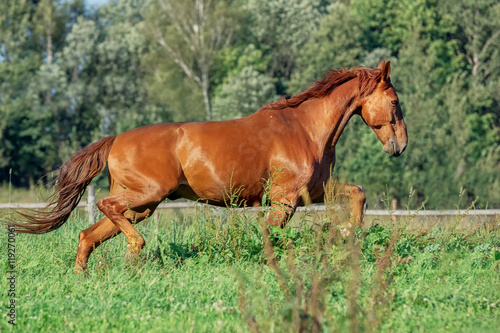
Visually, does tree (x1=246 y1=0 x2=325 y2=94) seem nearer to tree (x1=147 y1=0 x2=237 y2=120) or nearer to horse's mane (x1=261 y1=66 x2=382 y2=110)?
tree (x1=147 y1=0 x2=237 y2=120)

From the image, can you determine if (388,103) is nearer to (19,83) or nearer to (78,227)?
(78,227)

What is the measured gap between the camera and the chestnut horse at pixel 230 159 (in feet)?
22.5

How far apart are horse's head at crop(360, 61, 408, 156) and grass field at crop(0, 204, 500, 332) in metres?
0.91

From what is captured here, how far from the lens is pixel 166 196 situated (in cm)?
698

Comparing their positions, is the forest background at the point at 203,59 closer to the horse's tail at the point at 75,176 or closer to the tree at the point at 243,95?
the tree at the point at 243,95

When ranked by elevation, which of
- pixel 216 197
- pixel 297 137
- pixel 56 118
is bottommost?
pixel 56 118

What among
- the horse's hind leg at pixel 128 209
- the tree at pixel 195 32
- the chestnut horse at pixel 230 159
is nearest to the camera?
the horse's hind leg at pixel 128 209

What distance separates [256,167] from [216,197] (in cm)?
51

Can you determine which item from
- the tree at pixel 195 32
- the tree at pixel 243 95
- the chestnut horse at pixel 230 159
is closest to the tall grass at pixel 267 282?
the chestnut horse at pixel 230 159

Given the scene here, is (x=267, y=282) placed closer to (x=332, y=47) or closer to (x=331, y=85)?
(x=331, y=85)

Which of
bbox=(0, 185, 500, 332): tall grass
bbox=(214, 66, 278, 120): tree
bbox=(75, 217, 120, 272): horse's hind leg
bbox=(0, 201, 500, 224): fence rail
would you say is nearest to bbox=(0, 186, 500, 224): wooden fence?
bbox=(0, 201, 500, 224): fence rail

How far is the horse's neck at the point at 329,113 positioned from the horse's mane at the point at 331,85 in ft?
0.18

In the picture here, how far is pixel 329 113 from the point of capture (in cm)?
746

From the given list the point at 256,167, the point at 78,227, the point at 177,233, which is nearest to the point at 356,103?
the point at 256,167
